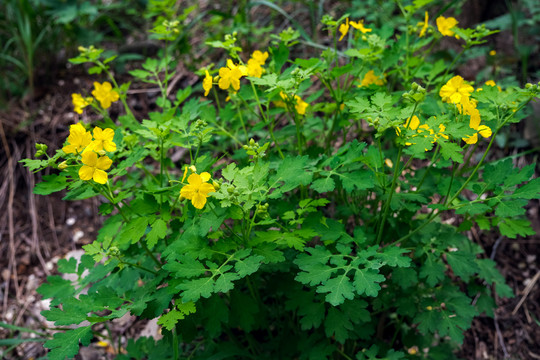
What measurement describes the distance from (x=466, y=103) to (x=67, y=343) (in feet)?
5.27

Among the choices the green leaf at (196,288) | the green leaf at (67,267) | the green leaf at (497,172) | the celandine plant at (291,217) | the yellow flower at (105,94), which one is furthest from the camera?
the yellow flower at (105,94)

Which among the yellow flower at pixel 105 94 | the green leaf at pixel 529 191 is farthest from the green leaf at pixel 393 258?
the yellow flower at pixel 105 94

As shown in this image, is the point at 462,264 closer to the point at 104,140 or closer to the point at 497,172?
the point at 497,172

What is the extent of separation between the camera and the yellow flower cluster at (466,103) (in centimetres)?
143

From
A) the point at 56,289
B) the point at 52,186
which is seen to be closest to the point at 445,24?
the point at 52,186

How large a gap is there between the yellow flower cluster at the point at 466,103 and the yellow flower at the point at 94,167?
1.24 meters

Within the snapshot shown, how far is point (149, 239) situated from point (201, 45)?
2890mm

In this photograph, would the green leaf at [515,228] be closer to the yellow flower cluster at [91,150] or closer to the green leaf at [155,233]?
the green leaf at [155,233]

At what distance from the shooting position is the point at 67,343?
4.71 ft

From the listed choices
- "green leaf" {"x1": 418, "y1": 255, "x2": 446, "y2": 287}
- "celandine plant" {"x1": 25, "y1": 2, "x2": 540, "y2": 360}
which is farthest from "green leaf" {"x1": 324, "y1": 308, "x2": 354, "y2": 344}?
"green leaf" {"x1": 418, "y1": 255, "x2": 446, "y2": 287}

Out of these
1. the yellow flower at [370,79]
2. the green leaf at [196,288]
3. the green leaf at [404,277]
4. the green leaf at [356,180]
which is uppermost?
the yellow flower at [370,79]

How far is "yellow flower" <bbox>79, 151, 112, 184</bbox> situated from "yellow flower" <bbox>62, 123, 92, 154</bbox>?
65 mm

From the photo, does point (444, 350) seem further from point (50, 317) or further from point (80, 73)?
point (80, 73)

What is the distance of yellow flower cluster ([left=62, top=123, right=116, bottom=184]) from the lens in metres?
1.41
